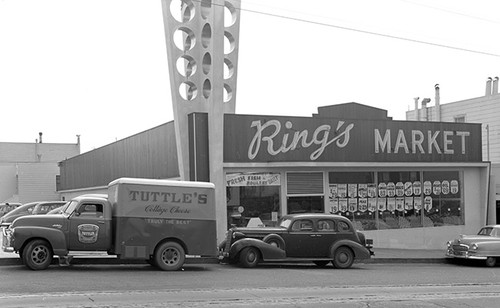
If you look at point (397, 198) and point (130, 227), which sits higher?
point (397, 198)

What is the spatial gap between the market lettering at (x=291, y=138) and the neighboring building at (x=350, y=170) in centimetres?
4

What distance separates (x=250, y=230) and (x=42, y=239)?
6172 millimetres

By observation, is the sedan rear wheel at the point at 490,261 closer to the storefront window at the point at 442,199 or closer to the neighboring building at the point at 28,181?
the storefront window at the point at 442,199

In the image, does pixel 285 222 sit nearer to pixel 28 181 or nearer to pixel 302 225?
pixel 302 225

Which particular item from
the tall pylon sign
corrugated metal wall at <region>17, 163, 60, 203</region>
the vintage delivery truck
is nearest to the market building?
the tall pylon sign

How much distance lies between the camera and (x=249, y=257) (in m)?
18.8

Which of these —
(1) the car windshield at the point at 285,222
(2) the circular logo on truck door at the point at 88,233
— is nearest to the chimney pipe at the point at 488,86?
(1) the car windshield at the point at 285,222

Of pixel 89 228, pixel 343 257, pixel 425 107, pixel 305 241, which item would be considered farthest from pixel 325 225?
pixel 425 107

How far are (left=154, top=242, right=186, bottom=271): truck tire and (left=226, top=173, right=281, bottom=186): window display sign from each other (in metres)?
7.05

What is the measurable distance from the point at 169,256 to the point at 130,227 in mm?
1257

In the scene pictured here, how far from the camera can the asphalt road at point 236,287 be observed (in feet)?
37.1

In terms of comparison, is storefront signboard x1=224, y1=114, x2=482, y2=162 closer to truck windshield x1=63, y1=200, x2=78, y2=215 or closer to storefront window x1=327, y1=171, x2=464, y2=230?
storefront window x1=327, y1=171, x2=464, y2=230

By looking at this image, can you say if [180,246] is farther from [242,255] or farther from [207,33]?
[207,33]

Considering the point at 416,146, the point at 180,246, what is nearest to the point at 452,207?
the point at 416,146
